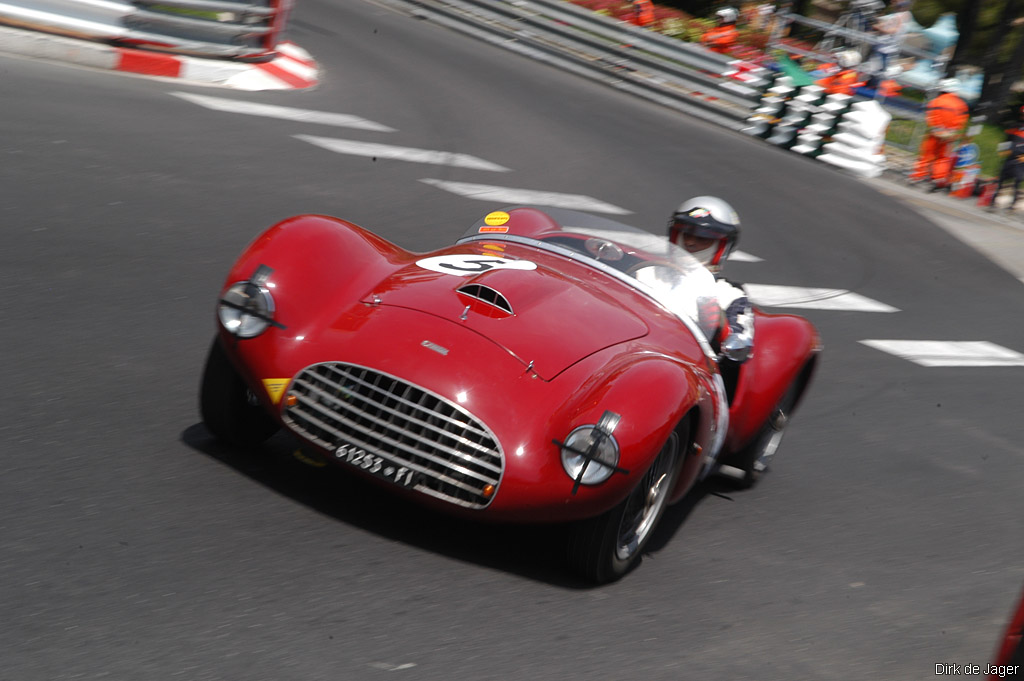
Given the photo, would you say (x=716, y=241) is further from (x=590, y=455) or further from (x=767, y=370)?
(x=590, y=455)

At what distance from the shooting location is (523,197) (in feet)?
36.1

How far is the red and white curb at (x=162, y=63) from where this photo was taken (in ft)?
37.4

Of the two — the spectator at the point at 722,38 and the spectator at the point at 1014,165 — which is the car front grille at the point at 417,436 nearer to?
the spectator at the point at 1014,165

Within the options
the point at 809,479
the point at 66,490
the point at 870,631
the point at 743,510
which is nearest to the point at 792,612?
the point at 870,631

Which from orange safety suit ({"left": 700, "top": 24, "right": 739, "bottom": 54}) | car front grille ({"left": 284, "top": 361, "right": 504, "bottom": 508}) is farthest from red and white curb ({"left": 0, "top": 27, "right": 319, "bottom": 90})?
orange safety suit ({"left": 700, "top": 24, "right": 739, "bottom": 54})

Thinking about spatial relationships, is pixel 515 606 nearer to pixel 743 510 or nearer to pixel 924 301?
pixel 743 510

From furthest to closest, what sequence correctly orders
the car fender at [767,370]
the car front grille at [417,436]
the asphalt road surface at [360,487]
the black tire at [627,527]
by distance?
the car fender at [767,370], the black tire at [627,527], the car front grille at [417,436], the asphalt road surface at [360,487]

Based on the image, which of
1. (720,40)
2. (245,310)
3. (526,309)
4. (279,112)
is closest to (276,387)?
(245,310)

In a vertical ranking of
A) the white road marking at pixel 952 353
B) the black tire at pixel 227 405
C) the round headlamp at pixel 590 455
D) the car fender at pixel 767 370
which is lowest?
the white road marking at pixel 952 353

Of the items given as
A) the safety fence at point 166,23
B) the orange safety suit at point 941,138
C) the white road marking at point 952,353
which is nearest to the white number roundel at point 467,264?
the white road marking at point 952,353

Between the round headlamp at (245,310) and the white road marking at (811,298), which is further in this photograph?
the white road marking at (811,298)

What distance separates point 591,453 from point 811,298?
261 inches

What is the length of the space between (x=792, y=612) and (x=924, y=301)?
7274mm

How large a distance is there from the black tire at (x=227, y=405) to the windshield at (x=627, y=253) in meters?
1.52
